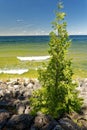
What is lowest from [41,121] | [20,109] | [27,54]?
[27,54]

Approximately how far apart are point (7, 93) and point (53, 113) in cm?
742

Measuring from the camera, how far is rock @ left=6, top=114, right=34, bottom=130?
14.0m

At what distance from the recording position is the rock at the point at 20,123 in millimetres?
14023

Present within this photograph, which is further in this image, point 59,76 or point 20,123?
point 59,76

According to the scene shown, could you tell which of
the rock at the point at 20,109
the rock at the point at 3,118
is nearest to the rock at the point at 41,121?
the rock at the point at 3,118

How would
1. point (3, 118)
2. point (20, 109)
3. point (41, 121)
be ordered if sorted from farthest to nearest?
point (20, 109) → point (3, 118) → point (41, 121)

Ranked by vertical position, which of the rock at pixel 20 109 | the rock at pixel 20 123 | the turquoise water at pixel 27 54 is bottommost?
the turquoise water at pixel 27 54

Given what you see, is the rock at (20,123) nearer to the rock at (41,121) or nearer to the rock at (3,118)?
the rock at (3,118)

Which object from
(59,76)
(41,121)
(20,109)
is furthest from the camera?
(20,109)

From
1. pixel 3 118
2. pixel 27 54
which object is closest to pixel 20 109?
pixel 3 118

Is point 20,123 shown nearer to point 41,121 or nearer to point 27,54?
point 41,121

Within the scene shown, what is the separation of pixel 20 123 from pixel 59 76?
482 centimetres

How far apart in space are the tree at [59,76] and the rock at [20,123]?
3.50m

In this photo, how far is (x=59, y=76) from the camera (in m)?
18.1
